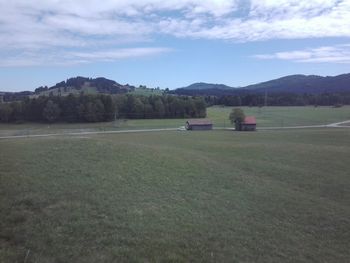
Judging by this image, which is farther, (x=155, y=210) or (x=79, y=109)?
(x=79, y=109)

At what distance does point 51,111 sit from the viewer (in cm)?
11381

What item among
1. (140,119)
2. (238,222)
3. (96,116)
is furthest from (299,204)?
(140,119)

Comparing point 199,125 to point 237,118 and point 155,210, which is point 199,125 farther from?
point 155,210

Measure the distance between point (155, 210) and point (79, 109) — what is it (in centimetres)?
10742

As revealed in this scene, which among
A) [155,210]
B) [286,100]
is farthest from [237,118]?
[286,100]

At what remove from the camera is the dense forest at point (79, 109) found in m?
114

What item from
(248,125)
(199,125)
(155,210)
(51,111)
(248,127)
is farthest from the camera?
(51,111)

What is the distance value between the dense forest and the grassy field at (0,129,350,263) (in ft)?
317

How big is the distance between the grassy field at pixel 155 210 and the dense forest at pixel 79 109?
96515 mm

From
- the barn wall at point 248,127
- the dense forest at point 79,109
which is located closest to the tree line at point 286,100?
the dense forest at point 79,109

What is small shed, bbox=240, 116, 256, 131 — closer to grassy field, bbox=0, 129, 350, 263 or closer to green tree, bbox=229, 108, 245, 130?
green tree, bbox=229, 108, 245, 130

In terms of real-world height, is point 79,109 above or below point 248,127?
above

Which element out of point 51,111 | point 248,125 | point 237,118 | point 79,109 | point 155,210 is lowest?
point 248,125

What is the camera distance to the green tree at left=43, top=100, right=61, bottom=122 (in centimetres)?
11362
